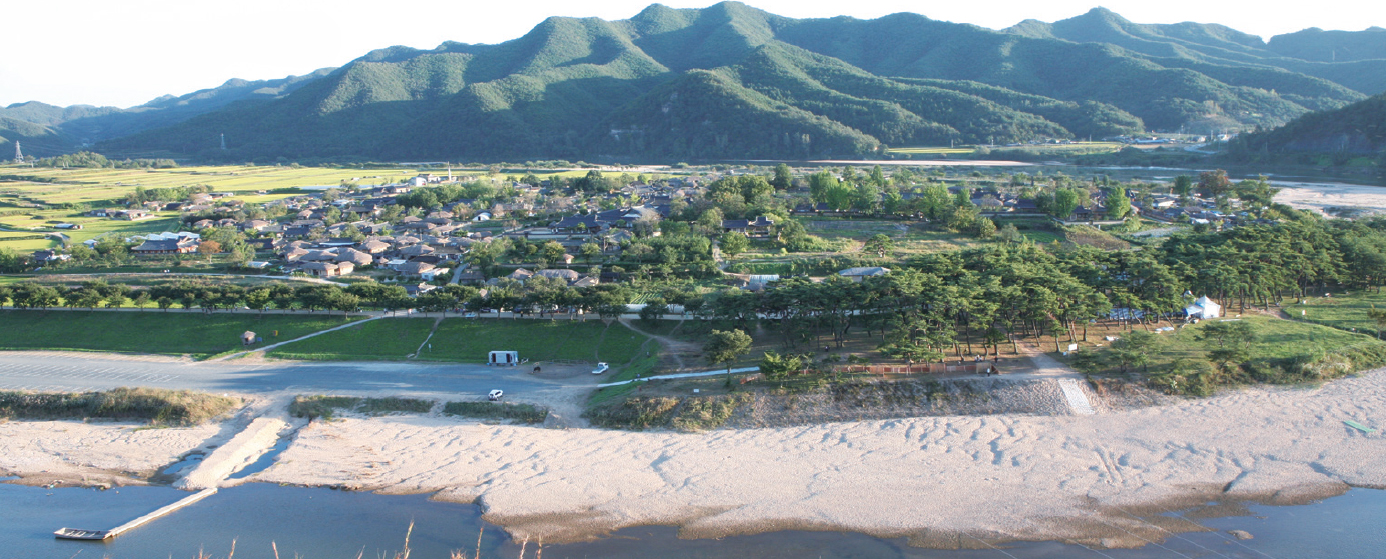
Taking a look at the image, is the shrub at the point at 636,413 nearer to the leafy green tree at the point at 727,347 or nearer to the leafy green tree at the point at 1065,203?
the leafy green tree at the point at 727,347

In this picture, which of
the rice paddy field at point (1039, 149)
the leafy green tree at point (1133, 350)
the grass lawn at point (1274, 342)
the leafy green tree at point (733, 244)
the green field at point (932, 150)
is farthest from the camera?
the green field at point (932, 150)

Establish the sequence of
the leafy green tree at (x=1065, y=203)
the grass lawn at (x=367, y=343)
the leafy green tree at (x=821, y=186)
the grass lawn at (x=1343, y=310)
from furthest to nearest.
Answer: the leafy green tree at (x=821, y=186) < the leafy green tree at (x=1065, y=203) < the grass lawn at (x=367, y=343) < the grass lawn at (x=1343, y=310)

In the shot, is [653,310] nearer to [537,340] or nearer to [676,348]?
[676,348]

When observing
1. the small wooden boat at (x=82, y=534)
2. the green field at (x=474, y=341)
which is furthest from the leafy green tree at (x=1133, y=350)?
the small wooden boat at (x=82, y=534)

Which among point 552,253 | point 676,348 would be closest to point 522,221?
point 552,253

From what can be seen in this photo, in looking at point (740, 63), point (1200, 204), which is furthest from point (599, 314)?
point (740, 63)

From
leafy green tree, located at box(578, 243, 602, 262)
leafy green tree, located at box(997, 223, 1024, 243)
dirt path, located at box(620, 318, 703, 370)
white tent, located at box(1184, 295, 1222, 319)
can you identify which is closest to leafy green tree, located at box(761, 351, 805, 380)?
dirt path, located at box(620, 318, 703, 370)

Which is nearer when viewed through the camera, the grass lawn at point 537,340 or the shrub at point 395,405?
the shrub at point 395,405

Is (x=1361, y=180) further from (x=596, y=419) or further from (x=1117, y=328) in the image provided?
(x=596, y=419)
